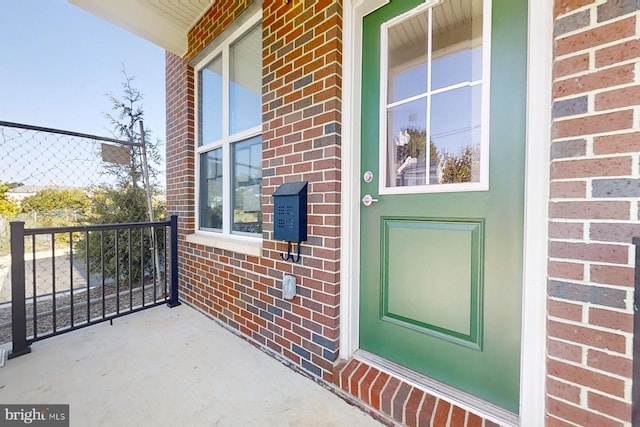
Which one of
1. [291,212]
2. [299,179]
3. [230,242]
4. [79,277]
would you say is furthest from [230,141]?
[79,277]

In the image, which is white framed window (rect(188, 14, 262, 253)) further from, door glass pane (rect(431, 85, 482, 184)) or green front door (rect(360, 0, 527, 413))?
door glass pane (rect(431, 85, 482, 184))

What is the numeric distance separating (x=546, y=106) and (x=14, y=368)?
126 inches

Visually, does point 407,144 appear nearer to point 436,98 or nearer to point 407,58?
point 436,98

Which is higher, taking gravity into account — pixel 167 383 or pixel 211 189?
pixel 211 189

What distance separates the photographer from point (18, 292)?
1800 mm

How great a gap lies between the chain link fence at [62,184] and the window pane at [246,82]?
5.14ft

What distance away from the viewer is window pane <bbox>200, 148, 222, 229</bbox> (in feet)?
8.40

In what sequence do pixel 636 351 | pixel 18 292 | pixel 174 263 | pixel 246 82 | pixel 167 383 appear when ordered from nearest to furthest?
1. pixel 636 351
2. pixel 167 383
3. pixel 18 292
4. pixel 246 82
5. pixel 174 263

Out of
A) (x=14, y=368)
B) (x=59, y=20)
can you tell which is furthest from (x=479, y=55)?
(x=59, y=20)

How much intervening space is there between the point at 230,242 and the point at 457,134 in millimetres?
1833

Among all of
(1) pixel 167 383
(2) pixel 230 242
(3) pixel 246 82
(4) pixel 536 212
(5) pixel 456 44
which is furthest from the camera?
(3) pixel 246 82

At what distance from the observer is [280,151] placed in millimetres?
1707

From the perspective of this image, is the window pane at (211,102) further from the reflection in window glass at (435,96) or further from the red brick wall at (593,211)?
the red brick wall at (593,211)

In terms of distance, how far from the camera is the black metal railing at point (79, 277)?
5.92 feet
